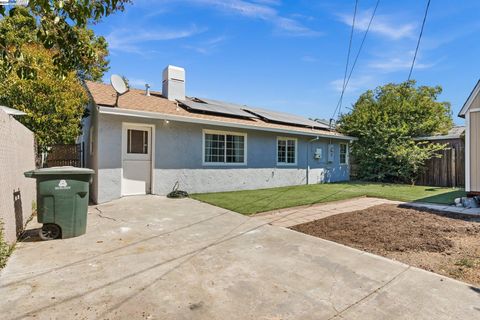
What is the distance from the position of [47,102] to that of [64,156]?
2120 mm

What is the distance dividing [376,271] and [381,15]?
803 centimetres

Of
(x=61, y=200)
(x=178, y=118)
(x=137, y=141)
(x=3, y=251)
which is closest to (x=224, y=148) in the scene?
(x=178, y=118)

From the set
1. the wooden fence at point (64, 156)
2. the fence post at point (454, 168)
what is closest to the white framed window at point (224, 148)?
the wooden fence at point (64, 156)

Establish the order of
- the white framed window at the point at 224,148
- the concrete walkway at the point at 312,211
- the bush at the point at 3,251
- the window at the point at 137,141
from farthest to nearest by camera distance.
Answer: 1. the white framed window at the point at 224,148
2. the window at the point at 137,141
3. the concrete walkway at the point at 312,211
4. the bush at the point at 3,251

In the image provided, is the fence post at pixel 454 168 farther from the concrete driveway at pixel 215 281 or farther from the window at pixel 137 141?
the window at pixel 137 141

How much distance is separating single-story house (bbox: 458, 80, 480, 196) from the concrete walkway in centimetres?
218

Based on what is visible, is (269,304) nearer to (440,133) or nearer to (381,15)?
(381,15)

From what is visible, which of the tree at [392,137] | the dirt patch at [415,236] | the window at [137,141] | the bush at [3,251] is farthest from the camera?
the tree at [392,137]

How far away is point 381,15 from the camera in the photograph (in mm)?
8438

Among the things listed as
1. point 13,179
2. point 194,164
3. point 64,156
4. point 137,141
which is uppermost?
point 137,141

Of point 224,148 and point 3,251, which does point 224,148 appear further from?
point 3,251

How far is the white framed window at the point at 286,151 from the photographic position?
1305cm

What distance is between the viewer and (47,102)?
1038cm

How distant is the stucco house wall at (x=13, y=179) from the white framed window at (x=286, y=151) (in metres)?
9.49
